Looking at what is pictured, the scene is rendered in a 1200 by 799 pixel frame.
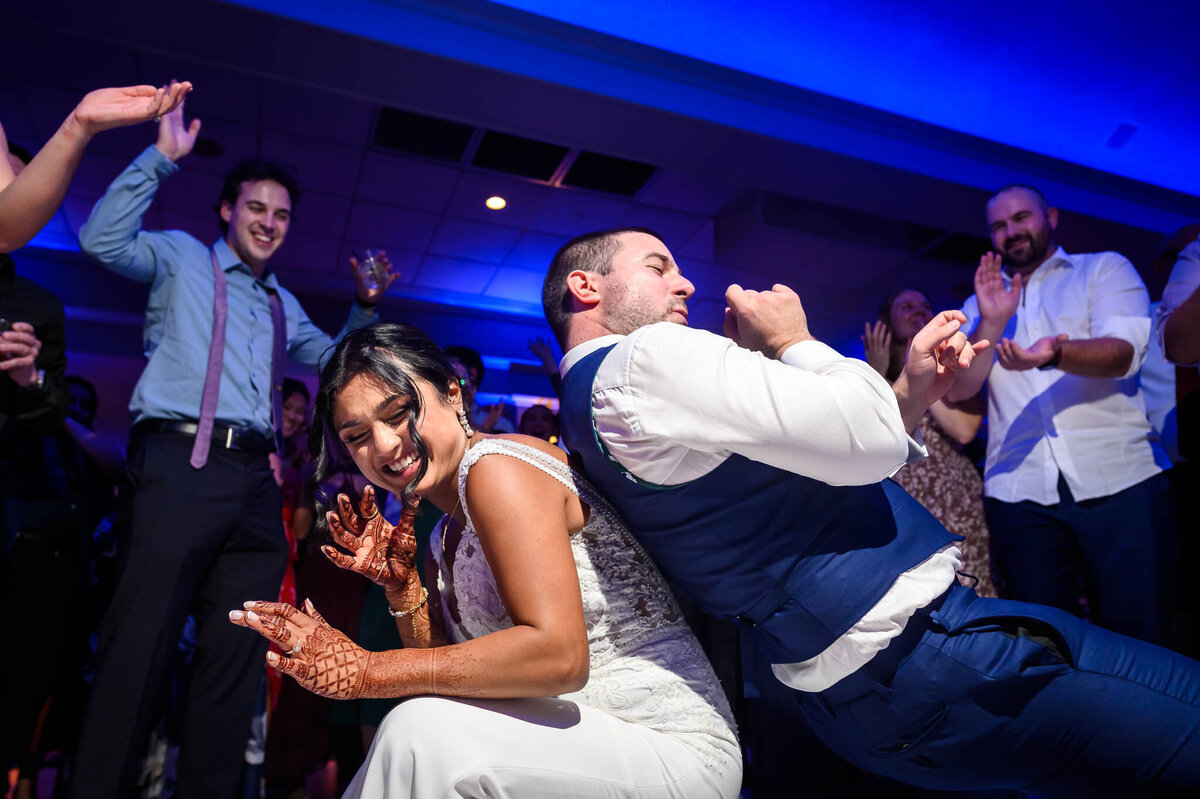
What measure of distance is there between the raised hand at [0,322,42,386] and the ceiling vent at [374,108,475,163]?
2.86 metres

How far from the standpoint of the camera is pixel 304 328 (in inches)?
110

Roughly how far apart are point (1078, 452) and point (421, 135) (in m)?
3.94

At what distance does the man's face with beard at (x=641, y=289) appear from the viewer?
1404mm

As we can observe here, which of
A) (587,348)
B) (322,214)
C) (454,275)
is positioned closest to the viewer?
(587,348)

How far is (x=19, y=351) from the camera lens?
2.02m

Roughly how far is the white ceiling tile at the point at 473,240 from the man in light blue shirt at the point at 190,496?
11.8 feet

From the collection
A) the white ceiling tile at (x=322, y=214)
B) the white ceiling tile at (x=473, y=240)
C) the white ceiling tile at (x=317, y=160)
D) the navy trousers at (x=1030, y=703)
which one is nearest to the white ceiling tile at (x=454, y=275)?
the white ceiling tile at (x=473, y=240)

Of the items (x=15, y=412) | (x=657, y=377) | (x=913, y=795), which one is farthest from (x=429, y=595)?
(x=15, y=412)

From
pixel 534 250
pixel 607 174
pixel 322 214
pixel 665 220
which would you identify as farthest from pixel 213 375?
pixel 534 250

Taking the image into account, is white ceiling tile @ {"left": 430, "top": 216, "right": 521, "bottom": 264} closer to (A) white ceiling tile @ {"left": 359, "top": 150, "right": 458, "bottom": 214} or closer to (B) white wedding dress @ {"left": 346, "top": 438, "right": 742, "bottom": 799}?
(A) white ceiling tile @ {"left": 359, "top": 150, "right": 458, "bottom": 214}

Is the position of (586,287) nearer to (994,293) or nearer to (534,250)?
(994,293)

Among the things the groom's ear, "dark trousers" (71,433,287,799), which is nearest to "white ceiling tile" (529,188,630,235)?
"dark trousers" (71,433,287,799)

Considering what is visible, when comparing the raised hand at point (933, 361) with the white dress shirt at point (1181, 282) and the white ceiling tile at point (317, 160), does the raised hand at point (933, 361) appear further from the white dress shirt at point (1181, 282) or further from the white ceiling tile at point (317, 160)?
the white ceiling tile at point (317, 160)

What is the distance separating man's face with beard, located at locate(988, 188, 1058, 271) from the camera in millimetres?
2668
